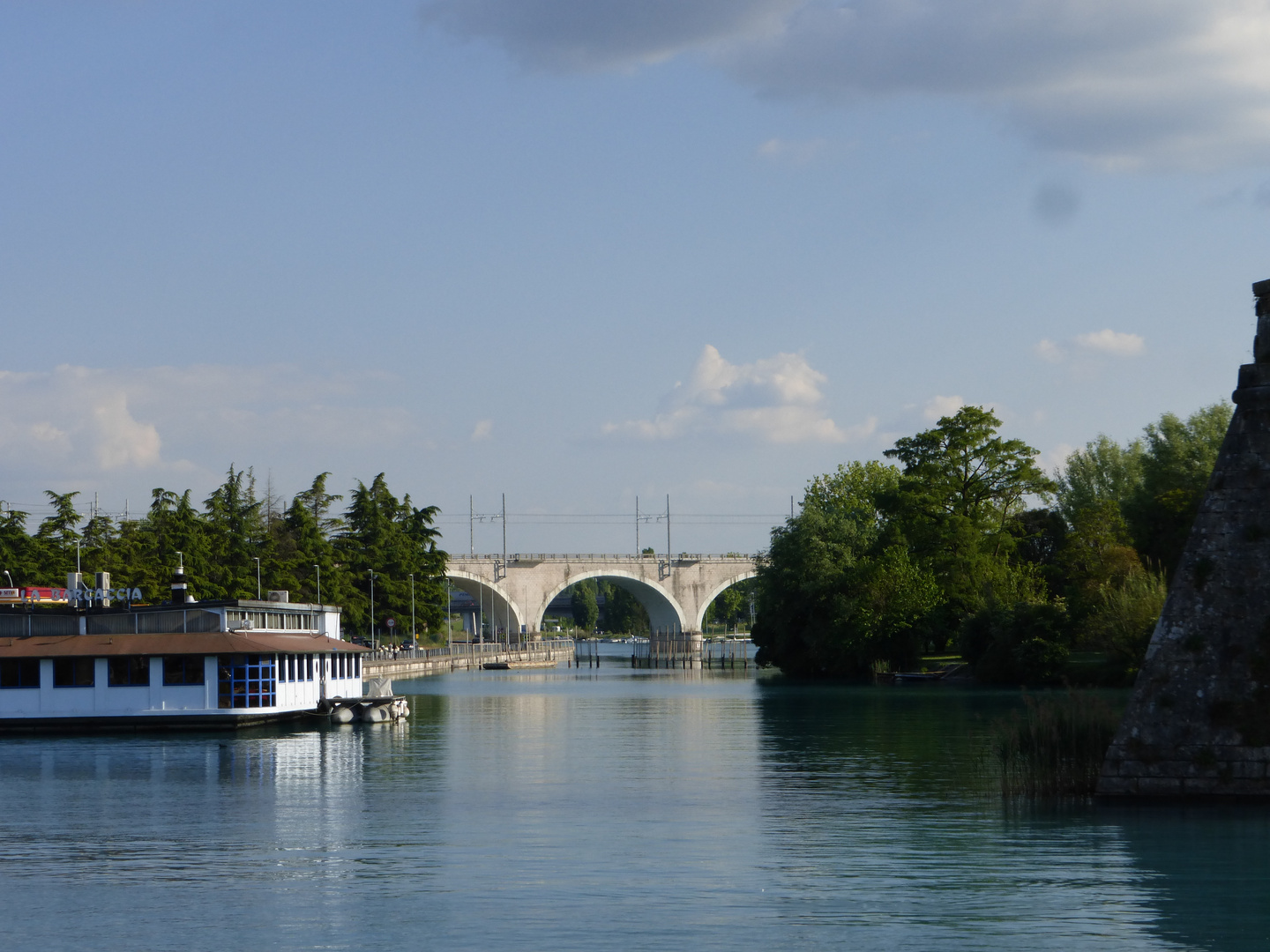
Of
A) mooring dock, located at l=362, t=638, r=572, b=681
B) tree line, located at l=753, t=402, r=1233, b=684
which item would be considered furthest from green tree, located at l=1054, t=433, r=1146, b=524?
mooring dock, located at l=362, t=638, r=572, b=681

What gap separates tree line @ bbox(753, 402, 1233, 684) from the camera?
7375 centimetres

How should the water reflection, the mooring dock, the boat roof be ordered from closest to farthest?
the water reflection < the boat roof < the mooring dock

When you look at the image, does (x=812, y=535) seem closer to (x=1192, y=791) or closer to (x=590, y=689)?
(x=590, y=689)

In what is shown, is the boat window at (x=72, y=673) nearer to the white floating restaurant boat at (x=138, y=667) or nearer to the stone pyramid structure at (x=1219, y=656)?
the white floating restaurant boat at (x=138, y=667)

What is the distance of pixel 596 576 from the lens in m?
161

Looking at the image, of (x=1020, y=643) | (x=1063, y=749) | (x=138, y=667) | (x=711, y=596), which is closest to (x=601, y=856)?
(x=1063, y=749)

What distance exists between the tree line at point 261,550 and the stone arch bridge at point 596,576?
77.3 ft

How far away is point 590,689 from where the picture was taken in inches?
3425

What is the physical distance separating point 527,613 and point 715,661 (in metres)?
22.3

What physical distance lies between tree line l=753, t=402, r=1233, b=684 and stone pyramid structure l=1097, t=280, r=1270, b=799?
42954 millimetres

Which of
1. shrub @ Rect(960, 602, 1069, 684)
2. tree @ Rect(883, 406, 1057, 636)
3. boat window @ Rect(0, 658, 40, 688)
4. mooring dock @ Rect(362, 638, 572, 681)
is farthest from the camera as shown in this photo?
mooring dock @ Rect(362, 638, 572, 681)

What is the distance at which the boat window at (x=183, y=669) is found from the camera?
2053 inches

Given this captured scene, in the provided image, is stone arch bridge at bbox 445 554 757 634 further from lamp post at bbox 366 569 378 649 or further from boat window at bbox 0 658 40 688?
boat window at bbox 0 658 40 688

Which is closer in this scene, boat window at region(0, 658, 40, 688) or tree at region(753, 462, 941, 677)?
boat window at region(0, 658, 40, 688)
